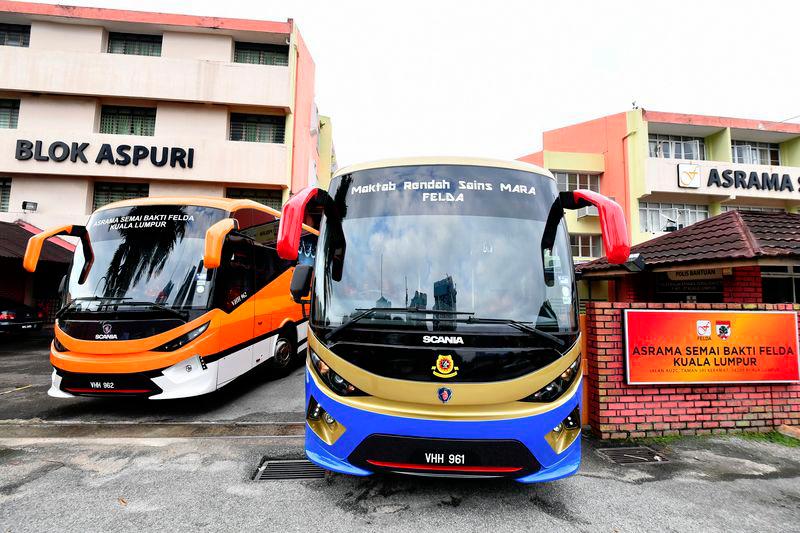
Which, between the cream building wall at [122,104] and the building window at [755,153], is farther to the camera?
the building window at [755,153]

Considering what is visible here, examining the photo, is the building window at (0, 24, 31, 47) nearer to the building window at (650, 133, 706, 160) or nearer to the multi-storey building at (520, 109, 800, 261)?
the multi-storey building at (520, 109, 800, 261)

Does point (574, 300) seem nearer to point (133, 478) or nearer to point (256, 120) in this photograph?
point (133, 478)

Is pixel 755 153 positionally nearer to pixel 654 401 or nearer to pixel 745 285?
pixel 745 285

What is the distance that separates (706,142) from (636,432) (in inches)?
1079

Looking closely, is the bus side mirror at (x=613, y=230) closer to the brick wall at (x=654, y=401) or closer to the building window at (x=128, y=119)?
the brick wall at (x=654, y=401)

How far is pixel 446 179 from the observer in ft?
10.9

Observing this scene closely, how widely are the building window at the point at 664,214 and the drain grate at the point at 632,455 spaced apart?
22.2 meters

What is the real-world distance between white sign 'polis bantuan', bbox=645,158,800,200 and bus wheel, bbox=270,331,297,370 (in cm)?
2253

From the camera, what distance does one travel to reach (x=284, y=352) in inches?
302

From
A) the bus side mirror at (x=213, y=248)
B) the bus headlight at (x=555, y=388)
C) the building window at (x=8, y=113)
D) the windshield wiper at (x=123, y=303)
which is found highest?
the building window at (x=8, y=113)

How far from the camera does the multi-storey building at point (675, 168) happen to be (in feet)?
72.4

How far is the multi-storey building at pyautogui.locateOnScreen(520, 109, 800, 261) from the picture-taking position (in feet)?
72.4

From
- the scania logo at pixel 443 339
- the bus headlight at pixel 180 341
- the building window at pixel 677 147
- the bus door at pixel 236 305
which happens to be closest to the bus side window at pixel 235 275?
the bus door at pixel 236 305

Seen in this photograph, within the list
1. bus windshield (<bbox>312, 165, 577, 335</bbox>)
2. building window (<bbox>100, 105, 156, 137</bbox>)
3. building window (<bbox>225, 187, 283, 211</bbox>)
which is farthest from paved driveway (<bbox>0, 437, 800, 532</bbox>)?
building window (<bbox>100, 105, 156, 137</bbox>)
